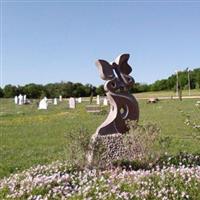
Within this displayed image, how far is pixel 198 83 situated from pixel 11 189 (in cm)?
8410

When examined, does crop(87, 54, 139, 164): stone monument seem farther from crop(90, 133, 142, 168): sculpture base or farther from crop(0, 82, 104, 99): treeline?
crop(0, 82, 104, 99): treeline

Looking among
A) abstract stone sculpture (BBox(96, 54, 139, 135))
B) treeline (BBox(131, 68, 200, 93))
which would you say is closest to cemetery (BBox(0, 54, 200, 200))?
Answer: abstract stone sculpture (BBox(96, 54, 139, 135))

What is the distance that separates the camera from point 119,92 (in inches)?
375

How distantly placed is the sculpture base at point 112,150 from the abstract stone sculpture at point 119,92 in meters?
0.55

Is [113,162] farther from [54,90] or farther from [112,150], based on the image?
[54,90]

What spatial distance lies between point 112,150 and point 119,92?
1586mm

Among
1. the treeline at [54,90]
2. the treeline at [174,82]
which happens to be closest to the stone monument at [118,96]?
the treeline at [54,90]

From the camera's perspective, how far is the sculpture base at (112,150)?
7660 mm

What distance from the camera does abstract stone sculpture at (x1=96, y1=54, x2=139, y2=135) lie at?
9.30 meters

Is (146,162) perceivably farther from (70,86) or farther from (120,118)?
(70,86)

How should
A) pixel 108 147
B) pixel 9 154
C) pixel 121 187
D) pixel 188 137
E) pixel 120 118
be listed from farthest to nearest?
1. pixel 188 137
2. pixel 9 154
3. pixel 120 118
4. pixel 108 147
5. pixel 121 187

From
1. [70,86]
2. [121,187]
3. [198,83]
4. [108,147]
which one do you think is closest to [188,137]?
[108,147]

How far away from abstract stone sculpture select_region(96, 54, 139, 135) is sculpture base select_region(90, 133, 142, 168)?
1.80 feet

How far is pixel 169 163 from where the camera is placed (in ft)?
25.9
